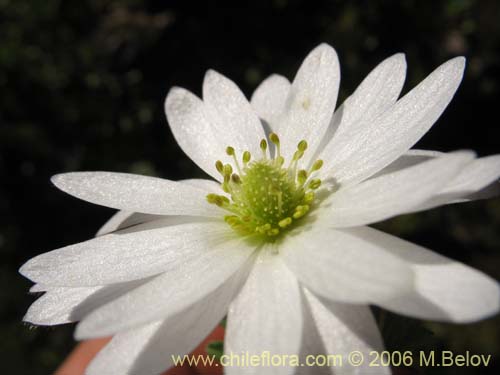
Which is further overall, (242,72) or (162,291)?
(242,72)

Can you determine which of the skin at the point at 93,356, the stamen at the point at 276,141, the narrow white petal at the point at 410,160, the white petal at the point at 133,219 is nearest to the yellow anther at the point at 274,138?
the stamen at the point at 276,141

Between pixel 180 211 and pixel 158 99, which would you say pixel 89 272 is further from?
pixel 158 99

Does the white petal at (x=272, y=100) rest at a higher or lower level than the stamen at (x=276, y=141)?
higher

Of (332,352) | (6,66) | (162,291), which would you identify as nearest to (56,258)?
(162,291)

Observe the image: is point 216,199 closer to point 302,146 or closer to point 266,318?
point 302,146

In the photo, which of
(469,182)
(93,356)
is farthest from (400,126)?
(93,356)

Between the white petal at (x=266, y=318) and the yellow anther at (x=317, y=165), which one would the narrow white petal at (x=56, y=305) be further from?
the yellow anther at (x=317, y=165)

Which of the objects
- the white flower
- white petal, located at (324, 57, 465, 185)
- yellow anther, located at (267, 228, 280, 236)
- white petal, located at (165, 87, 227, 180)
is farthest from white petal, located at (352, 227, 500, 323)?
white petal, located at (165, 87, 227, 180)

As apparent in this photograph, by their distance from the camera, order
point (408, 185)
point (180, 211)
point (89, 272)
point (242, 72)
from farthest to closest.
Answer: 1. point (242, 72)
2. point (180, 211)
3. point (89, 272)
4. point (408, 185)
